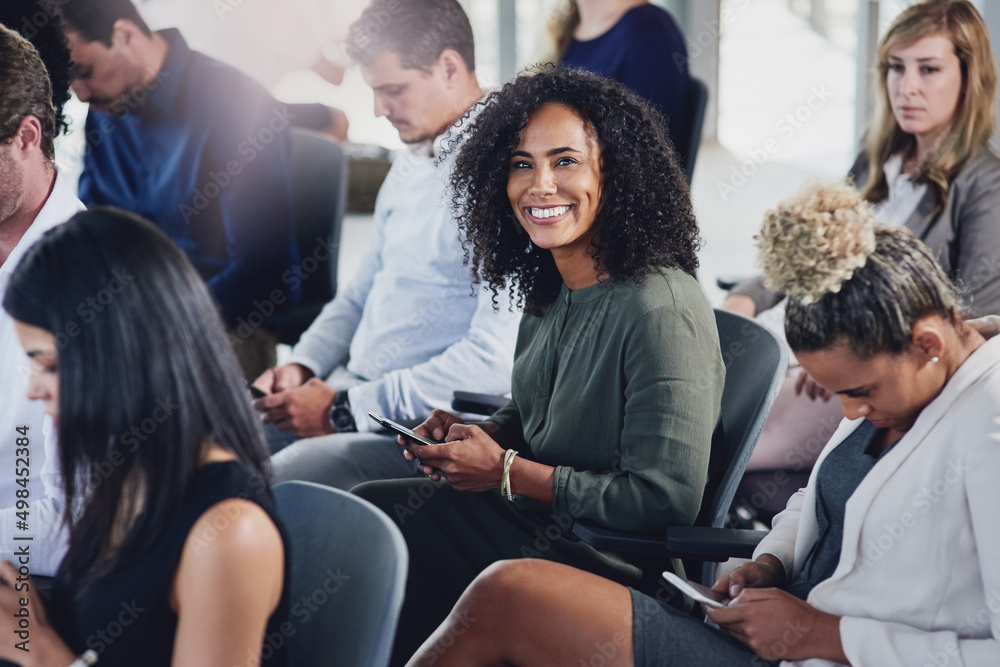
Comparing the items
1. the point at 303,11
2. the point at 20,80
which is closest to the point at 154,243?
the point at 20,80

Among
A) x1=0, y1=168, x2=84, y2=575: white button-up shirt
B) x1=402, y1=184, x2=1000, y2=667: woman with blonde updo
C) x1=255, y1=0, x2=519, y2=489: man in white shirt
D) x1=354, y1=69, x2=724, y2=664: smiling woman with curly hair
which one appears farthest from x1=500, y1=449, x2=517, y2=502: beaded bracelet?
x1=0, y1=168, x2=84, y2=575: white button-up shirt

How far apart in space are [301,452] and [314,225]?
35.9 inches

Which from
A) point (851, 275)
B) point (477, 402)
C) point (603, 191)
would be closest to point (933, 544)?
point (851, 275)

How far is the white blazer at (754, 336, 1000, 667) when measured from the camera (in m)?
1.06

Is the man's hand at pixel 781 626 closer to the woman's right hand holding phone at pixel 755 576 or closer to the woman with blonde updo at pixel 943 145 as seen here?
the woman's right hand holding phone at pixel 755 576

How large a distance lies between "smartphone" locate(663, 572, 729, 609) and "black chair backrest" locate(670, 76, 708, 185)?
1.56 metres

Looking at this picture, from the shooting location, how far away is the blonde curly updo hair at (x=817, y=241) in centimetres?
113

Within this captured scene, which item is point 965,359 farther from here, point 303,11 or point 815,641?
point 303,11

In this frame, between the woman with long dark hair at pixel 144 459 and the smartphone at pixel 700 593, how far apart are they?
511 millimetres

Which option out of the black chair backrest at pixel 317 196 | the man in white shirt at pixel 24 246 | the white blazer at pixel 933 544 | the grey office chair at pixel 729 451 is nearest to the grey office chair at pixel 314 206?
the black chair backrest at pixel 317 196

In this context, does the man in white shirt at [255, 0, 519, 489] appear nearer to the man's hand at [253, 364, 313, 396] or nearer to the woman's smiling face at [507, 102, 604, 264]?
the man's hand at [253, 364, 313, 396]

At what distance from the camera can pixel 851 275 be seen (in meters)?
1.14

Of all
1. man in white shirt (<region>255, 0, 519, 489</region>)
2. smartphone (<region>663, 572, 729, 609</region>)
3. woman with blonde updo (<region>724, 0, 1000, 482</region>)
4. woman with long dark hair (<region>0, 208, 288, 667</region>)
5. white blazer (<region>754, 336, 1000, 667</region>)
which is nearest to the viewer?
woman with long dark hair (<region>0, 208, 288, 667</region>)

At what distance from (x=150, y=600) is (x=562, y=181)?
3.22ft
